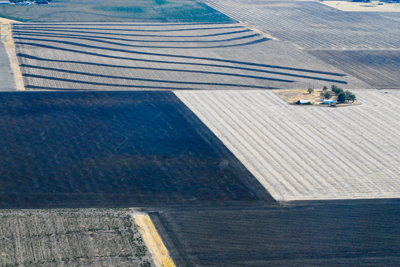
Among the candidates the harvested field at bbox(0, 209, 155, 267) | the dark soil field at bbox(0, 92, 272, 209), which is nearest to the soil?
the dark soil field at bbox(0, 92, 272, 209)

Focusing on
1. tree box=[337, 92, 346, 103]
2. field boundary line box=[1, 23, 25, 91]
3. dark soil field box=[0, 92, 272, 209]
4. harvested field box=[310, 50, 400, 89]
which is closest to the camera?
dark soil field box=[0, 92, 272, 209]

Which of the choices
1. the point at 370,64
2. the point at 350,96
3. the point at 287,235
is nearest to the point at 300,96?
the point at 350,96

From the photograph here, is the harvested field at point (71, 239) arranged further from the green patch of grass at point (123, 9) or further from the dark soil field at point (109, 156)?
the green patch of grass at point (123, 9)

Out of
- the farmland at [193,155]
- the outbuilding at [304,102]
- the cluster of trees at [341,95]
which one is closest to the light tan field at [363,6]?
the farmland at [193,155]

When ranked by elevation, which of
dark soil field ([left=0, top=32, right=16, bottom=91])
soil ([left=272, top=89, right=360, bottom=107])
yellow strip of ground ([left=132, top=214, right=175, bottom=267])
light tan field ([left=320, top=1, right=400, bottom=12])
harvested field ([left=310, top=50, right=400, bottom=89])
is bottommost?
light tan field ([left=320, top=1, right=400, bottom=12])

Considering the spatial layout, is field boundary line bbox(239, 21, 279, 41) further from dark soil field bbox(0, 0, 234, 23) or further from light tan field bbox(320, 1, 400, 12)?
light tan field bbox(320, 1, 400, 12)
